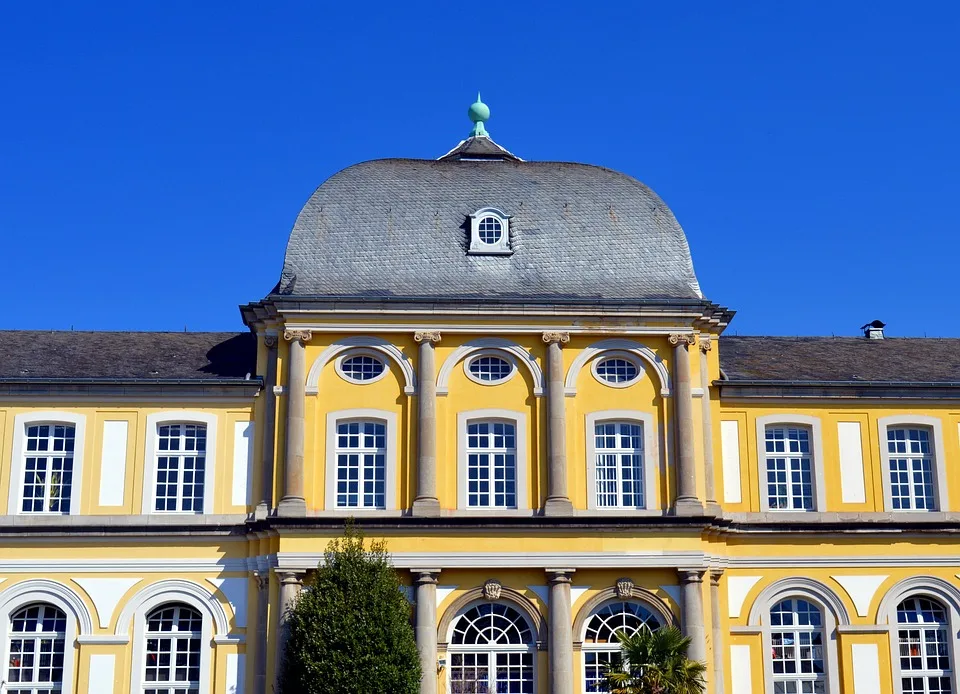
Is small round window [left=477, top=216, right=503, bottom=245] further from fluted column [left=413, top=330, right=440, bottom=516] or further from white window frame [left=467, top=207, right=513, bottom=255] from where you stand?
fluted column [left=413, top=330, right=440, bottom=516]

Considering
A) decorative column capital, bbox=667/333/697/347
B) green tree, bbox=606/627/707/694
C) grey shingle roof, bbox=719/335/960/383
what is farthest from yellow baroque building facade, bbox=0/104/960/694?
green tree, bbox=606/627/707/694

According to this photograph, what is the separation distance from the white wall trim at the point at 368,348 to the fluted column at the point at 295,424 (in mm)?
290

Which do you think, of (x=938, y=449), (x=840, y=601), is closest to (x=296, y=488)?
(x=840, y=601)

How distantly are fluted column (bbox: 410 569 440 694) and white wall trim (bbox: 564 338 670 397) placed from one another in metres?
6.51

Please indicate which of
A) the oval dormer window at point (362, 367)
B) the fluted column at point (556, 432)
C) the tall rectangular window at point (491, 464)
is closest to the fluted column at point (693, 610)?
the fluted column at point (556, 432)

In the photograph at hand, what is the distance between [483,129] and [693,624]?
58.5 feet

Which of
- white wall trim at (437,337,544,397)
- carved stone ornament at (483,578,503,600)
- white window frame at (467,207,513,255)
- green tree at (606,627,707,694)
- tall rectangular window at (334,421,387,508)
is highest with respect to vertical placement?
white window frame at (467,207,513,255)

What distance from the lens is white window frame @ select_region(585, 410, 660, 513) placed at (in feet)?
116

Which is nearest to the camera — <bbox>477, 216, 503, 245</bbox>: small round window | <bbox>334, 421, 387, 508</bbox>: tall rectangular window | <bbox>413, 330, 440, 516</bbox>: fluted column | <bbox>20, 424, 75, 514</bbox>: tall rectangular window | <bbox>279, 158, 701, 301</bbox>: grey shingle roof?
<bbox>413, 330, 440, 516</bbox>: fluted column

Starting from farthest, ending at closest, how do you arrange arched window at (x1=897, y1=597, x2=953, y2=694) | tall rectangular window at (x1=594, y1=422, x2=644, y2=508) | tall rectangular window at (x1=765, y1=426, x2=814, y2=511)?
tall rectangular window at (x1=765, y1=426, x2=814, y2=511)
arched window at (x1=897, y1=597, x2=953, y2=694)
tall rectangular window at (x1=594, y1=422, x2=644, y2=508)

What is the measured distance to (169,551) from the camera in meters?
35.5

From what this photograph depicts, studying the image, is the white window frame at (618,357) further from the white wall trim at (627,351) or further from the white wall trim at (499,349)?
the white wall trim at (499,349)

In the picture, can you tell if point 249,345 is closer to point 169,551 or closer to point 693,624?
point 169,551

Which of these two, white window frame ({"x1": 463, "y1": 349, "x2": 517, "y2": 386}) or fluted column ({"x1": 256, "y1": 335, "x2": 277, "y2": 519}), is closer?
fluted column ({"x1": 256, "y1": 335, "x2": 277, "y2": 519})
